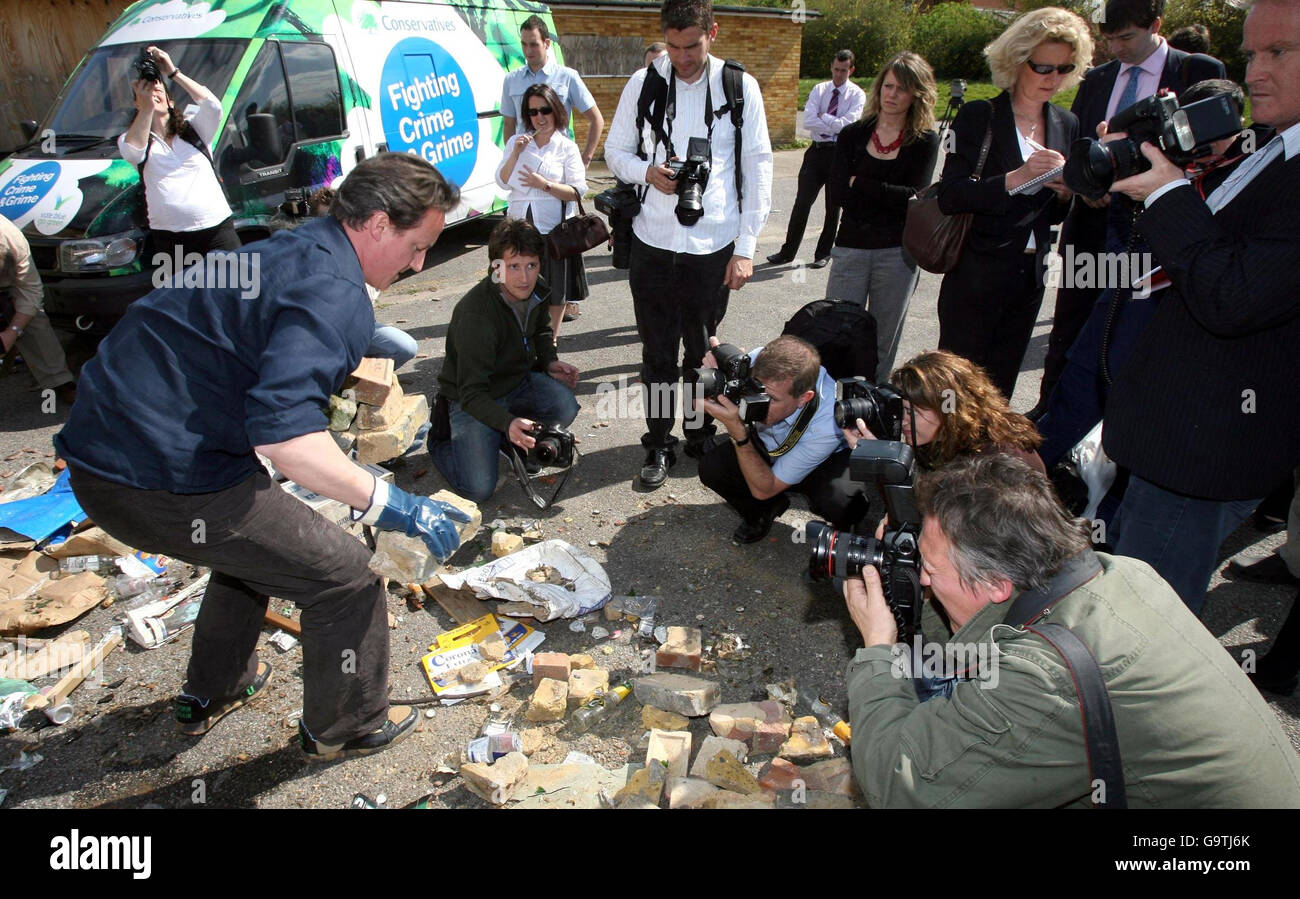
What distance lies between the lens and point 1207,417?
2.35 m

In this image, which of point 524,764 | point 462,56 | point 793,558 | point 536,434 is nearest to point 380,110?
point 462,56

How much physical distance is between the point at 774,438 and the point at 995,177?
1601 millimetres

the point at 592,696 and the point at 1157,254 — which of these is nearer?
the point at 1157,254

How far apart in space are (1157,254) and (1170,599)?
1.08 metres

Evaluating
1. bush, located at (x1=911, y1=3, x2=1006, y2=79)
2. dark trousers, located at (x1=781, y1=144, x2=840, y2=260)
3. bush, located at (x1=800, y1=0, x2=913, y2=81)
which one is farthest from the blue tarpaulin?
bush, located at (x1=911, y1=3, x2=1006, y2=79)

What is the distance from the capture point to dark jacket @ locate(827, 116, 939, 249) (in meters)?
4.64

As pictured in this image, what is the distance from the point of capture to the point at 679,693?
2.86 meters

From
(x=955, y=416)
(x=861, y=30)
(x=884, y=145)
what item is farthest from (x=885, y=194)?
(x=861, y=30)

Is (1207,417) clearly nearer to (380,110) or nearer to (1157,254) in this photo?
(1157,254)

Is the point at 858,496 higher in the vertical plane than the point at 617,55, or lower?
lower

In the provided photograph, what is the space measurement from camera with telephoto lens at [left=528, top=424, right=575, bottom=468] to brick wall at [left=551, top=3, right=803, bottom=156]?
11416 mm

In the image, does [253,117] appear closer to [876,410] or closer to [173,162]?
[173,162]

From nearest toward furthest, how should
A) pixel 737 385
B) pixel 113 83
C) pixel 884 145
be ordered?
pixel 737 385 < pixel 884 145 < pixel 113 83

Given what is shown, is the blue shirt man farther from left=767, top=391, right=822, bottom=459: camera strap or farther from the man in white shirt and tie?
left=767, top=391, right=822, bottom=459: camera strap
